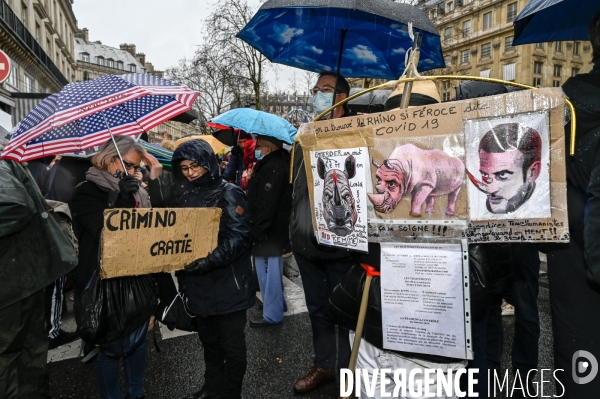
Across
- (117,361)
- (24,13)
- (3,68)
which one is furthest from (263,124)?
(24,13)

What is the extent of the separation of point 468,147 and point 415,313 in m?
0.65

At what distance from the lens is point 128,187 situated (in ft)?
7.62

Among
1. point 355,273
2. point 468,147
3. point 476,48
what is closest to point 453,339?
point 355,273

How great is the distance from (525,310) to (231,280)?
2.03 metres

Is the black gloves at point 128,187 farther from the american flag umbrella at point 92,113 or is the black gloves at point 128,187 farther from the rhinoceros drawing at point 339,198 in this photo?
the rhinoceros drawing at point 339,198

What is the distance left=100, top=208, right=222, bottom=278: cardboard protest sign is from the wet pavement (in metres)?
1.33

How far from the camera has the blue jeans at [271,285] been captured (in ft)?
13.6

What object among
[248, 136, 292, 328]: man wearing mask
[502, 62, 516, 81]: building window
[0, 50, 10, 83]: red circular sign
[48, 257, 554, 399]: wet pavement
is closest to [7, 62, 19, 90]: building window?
[0, 50, 10, 83]: red circular sign

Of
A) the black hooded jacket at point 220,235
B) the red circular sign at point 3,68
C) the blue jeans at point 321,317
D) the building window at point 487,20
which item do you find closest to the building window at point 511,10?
the building window at point 487,20

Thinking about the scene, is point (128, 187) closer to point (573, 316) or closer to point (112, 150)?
point (112, 150)

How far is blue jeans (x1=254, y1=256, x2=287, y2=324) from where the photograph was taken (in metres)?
4.16

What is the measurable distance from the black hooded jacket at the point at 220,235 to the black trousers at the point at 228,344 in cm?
12

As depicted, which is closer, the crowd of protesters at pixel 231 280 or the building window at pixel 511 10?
the crowd of protesters at pixel 231 280

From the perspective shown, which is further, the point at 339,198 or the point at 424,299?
the point at 339,198
